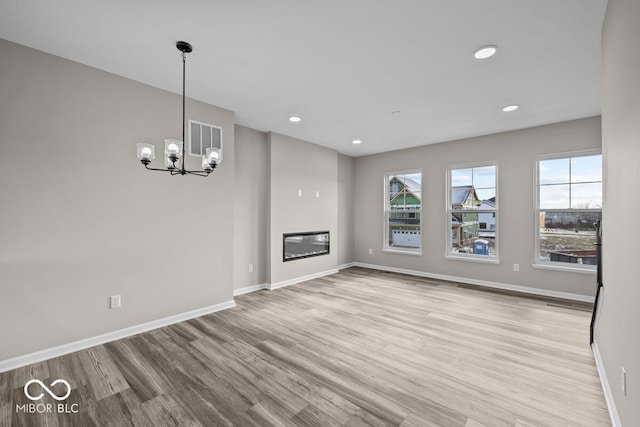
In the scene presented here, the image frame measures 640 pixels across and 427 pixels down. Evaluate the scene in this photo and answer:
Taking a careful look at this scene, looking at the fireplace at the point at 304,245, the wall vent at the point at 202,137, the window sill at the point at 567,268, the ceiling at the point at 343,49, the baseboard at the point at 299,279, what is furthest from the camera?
the fireplace at the point at 304,245

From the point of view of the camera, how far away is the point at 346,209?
6750mm

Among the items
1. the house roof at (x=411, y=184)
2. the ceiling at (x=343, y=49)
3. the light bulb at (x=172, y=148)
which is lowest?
the light bulb at (x=172, y=148)

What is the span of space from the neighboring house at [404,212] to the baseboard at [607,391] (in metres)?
3.59

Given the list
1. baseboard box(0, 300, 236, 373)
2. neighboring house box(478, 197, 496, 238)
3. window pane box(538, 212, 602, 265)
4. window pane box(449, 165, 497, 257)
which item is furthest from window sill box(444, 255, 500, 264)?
baseboard box(0, 300, 236, 373)

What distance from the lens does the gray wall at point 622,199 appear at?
4.36ft

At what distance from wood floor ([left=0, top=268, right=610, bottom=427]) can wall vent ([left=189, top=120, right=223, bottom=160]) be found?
2.09 meters

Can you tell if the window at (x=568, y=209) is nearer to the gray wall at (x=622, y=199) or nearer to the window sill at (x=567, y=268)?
the window sill at (x=567, y=268)

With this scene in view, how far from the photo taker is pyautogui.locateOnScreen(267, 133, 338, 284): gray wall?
4.86 meters

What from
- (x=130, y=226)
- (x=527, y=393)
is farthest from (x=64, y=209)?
(x=527, y=393)

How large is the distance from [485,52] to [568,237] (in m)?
3.51

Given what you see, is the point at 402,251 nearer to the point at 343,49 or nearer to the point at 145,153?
the point at 343,49

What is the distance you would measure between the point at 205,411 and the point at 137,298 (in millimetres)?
1745

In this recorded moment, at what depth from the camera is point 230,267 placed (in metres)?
3.89

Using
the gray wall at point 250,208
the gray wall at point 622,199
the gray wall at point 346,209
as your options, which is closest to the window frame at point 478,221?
the gray wall at point 346,209
